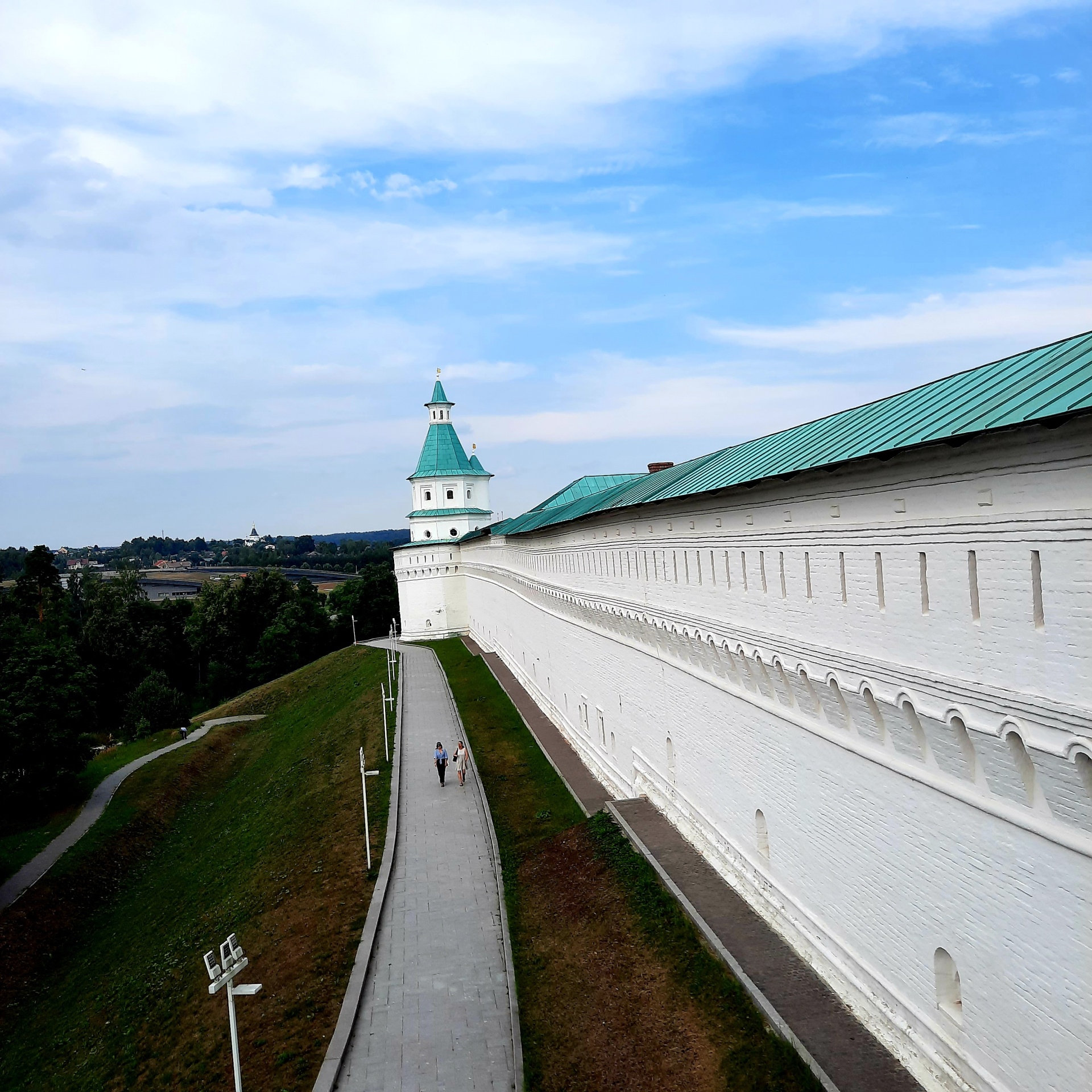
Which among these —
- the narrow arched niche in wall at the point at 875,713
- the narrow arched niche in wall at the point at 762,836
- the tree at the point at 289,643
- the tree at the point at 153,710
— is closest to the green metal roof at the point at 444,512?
the tree at the point at 289,643

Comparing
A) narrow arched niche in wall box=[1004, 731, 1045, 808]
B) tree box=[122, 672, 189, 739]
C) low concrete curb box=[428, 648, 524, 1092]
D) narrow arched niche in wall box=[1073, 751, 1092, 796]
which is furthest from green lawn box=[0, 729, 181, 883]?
narrow arched niche in wall box=[1073, 751, 1092, 796]

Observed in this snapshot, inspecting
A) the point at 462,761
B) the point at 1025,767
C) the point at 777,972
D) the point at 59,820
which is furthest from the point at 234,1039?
the point at 59,820

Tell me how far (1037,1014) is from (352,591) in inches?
2599

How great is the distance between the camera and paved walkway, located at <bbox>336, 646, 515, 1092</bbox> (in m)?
10.1

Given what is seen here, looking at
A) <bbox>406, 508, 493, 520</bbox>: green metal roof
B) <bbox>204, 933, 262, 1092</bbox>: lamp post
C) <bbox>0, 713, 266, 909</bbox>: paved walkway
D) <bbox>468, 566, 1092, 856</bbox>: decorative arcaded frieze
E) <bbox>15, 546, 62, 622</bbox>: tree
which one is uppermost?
<bbox>406, 508, 493, 520</bbox>: green metal roof

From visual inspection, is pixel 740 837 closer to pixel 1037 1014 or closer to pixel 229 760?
pixel 1037 1014

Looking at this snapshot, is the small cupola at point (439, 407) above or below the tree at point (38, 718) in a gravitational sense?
above

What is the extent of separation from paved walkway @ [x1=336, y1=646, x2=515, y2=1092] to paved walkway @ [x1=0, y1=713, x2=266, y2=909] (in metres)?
9.98

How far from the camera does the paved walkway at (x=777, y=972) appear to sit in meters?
8.29

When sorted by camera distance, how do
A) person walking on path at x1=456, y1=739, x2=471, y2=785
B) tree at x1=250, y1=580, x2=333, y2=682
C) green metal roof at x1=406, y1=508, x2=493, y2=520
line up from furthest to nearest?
1. tree at x1=250, y1=580, x2=333, y2=682
2. green metal roof at x1=406, y1=508, x2=493, y2=520
3. person walking on path at x1=456, y1=739, x2=471, y2=785

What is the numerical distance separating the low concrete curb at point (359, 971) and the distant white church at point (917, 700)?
15.9 feet

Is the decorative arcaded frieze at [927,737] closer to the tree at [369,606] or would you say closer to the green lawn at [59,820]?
the green lawn at [59,820]

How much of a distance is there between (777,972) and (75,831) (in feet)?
78.9

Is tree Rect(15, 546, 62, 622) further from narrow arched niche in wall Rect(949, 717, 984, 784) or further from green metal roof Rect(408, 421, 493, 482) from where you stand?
narrow arched niche in wall Rect(949, 717, 984, 784)
